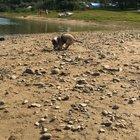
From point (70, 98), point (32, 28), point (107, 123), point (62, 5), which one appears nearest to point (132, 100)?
point (70, 98)

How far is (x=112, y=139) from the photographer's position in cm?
1261

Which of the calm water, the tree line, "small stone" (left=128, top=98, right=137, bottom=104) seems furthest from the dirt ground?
the tree line

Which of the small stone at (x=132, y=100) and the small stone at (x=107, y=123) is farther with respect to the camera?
the small stone at (x=132, y=100)

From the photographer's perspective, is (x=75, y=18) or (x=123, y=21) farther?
(x=75, y=18)

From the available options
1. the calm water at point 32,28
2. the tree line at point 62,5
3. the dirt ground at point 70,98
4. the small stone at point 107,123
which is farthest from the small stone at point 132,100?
the tree line at point 62,5

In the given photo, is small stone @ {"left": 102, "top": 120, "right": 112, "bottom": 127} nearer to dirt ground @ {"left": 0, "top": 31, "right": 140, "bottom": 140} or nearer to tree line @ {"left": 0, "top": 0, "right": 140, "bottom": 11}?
dirt ground @ {"left": 0, "top": 31, "right": 140, "bottom": 140}

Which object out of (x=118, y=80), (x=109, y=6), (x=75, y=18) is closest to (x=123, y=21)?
(x=75, y=18)

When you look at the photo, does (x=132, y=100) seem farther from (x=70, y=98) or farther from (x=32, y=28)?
(x=32, y=28)

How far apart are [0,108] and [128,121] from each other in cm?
387

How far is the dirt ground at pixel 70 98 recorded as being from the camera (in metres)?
13.0

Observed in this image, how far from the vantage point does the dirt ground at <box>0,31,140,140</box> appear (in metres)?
13.0

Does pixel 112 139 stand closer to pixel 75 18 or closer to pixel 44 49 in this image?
pixel 44 49

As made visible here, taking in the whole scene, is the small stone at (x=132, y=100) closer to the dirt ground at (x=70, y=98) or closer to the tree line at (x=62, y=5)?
the dirt ground at (x=70, y=98)

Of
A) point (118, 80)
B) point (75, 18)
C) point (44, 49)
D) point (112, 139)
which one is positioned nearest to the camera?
point (112, 139)
